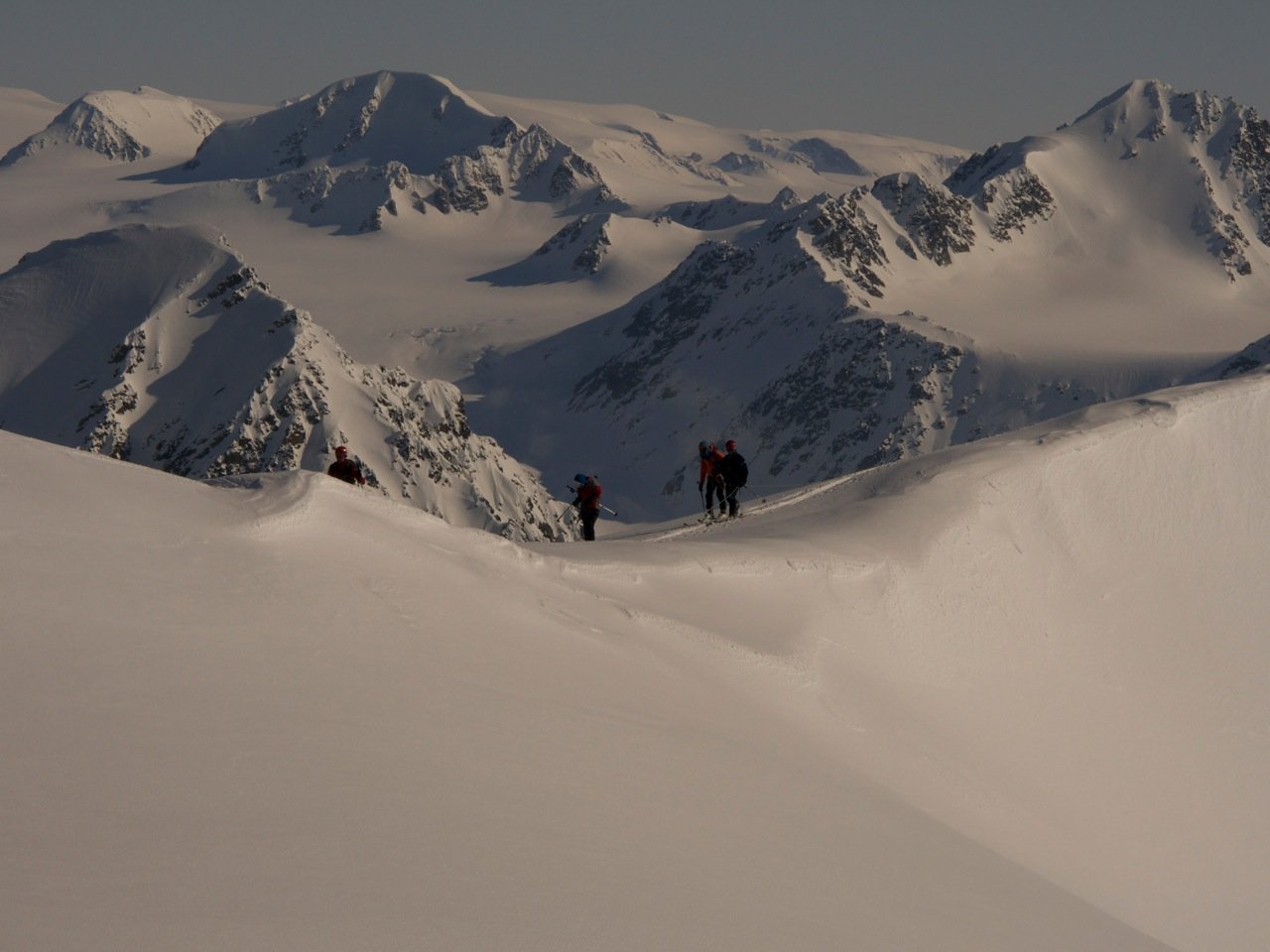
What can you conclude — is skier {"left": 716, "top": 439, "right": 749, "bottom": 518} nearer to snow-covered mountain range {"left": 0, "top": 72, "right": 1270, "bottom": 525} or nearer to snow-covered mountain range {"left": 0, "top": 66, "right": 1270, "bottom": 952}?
snow-covered mountain range {"left": 0, "top": 66, "right": 1270, "bottom": 952}

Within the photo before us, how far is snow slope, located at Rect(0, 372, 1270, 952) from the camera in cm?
746

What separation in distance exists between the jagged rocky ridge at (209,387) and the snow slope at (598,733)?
7598 centimetres

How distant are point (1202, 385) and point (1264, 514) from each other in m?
3.52

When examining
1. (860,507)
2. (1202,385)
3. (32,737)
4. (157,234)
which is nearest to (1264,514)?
(1202,385)

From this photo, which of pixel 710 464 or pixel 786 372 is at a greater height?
pixel 786 372

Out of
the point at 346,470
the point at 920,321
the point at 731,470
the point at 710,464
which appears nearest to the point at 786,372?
the point at 920,321

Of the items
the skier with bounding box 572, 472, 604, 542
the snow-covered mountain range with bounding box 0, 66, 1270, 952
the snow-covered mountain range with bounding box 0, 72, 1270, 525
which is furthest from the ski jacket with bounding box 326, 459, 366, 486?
Result: the snow-covered mountain range with bounding box 0, 72, 1270, 525

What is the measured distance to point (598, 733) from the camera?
11250 mm

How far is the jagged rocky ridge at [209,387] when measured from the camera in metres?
101

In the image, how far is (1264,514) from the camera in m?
27.5

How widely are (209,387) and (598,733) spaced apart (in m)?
102

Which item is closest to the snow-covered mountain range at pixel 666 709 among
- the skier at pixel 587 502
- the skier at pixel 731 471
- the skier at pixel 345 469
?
the skier at pixel 731 471

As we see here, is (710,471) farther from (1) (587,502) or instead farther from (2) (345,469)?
(2) (345,469)

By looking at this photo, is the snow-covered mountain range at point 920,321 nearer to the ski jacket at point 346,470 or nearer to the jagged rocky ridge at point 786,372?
the jagged rocky ridge at point 786,372
